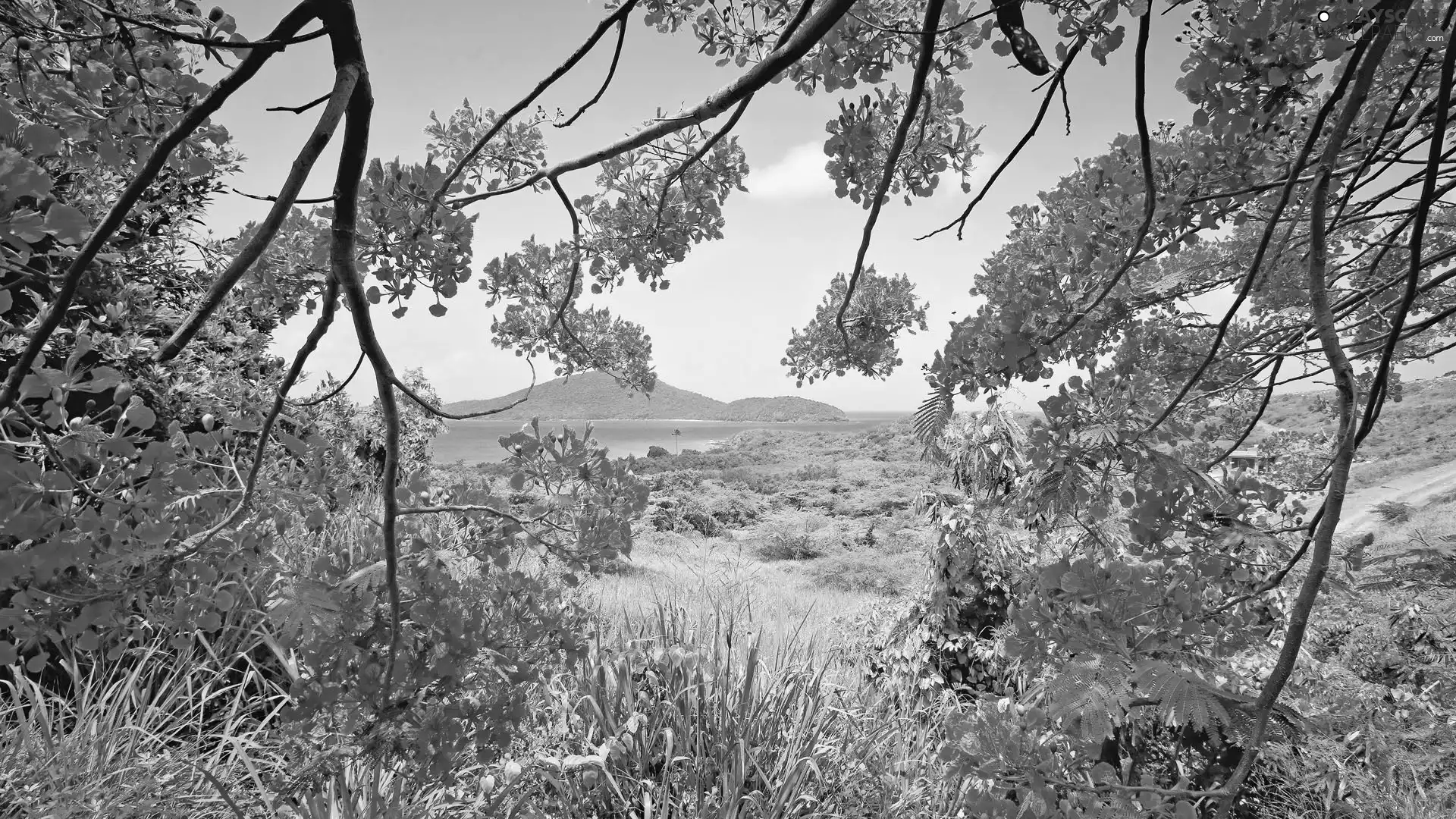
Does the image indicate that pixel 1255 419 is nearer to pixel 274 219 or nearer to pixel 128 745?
pixel 274 219

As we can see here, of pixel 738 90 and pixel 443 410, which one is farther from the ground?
pixel 738 90

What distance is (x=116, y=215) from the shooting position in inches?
27.5

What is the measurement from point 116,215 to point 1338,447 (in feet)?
5.51

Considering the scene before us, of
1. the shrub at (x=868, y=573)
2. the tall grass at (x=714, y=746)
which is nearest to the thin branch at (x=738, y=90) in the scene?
the tall grass at (x=714, y=746)

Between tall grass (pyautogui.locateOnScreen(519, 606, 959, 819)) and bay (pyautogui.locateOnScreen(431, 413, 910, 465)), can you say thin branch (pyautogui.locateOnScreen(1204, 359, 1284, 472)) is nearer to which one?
tall grass (pyautogui.locateOnScreen(519, 606, 959, 819))

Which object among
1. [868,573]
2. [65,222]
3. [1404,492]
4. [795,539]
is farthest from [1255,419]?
[1404,492]

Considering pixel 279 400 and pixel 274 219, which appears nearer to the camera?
pixel 274 219

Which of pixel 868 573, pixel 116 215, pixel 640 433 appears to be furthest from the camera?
pixel 640 433

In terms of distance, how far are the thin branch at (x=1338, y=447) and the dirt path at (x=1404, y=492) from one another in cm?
1503

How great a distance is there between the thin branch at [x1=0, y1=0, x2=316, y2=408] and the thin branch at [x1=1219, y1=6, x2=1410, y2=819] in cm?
144

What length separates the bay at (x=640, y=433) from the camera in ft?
148

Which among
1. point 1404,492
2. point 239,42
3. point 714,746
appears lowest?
point 1404,492

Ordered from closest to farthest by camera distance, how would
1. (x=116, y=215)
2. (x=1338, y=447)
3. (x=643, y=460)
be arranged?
1. (x=116, y=215)
2. (x=1338, y=447)
3. (x=643, y=460)

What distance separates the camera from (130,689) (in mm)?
2572
